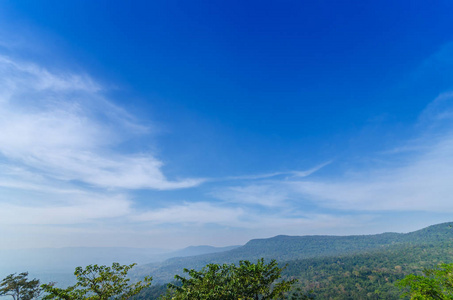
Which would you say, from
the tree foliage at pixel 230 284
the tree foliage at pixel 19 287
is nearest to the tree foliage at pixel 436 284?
the tree foliage at pixel 230 284

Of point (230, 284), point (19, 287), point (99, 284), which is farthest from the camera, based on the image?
point (19, 287)

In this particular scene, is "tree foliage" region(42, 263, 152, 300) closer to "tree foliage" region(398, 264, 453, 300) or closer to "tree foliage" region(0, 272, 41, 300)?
"tree foliage" region(398, 264, 453, 300)

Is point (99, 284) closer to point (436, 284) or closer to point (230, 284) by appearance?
point (230, 284)

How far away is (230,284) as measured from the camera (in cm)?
1942

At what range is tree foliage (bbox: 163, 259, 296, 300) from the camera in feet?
60.8

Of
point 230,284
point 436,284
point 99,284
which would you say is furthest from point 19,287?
point 436,284

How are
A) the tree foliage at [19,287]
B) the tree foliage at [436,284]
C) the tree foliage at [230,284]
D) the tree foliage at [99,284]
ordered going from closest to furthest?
the tree foliage at [99,284] → the tree foliage at [230,284] → the tree foliage at [436,284] → the tree foliage at [19,287]

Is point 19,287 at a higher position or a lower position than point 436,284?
lower

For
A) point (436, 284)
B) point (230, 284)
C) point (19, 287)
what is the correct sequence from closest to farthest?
1. point (230, 284)
2. point (436, 284)
3. point (19, 287)

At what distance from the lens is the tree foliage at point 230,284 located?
18531 millimetres

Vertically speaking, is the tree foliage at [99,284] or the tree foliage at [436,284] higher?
the tree foliage at [99,284]

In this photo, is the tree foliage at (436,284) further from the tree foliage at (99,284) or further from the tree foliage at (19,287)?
the tree foliage at (19,287)

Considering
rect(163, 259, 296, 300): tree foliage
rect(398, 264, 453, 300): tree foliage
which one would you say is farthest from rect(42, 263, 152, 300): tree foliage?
rect(398, 264, 453, 300): tree foliage

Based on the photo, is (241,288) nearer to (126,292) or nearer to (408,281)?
(126,292)
